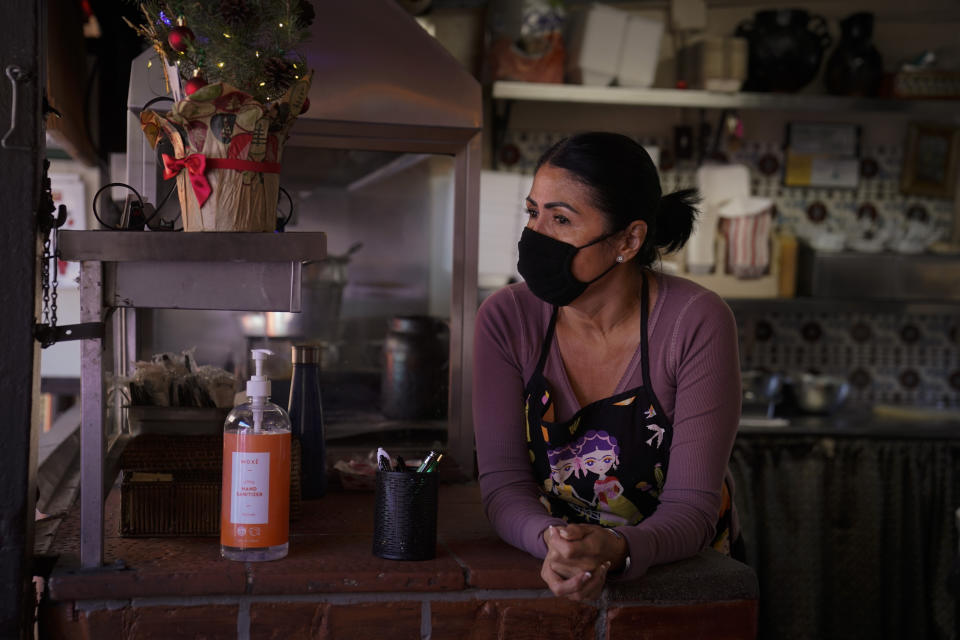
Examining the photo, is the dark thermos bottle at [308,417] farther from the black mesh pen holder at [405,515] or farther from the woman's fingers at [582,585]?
the woman's fingers at [582,585]

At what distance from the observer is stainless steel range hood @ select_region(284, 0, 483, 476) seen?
202 centimetres

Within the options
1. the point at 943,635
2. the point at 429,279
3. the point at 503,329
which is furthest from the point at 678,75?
the point at 503,329

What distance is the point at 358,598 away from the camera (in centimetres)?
135

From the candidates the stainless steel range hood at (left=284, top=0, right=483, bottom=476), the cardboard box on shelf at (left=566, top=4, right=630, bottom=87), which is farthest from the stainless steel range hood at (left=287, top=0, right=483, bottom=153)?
the cardboard box on shelf at (left=566, top=4, right=630, bottom=87)

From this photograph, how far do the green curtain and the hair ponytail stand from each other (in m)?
1.88

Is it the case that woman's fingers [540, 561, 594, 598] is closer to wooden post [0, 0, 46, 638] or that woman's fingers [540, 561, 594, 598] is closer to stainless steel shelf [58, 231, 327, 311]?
stainless steel shelf [58, 231, 327, 311]

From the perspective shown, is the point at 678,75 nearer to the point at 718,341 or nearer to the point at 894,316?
the point at 894,316

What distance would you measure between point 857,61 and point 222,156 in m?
3.34

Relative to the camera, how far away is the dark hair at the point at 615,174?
1671 millimetres

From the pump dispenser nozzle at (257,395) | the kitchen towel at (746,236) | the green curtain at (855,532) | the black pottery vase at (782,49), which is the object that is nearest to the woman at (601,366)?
the pump dispenser nozzle at (257,395)

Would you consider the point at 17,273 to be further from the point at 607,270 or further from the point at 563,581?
the point at 607,270

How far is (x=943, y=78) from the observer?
12.9ft

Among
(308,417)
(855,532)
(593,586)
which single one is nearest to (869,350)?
(855,532)

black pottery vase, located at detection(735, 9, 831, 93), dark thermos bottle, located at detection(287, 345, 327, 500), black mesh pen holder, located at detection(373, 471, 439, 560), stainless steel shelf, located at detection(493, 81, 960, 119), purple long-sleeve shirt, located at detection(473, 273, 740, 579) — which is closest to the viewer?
black mesh pen holder, located at detection(373, 471, 439, 560)
